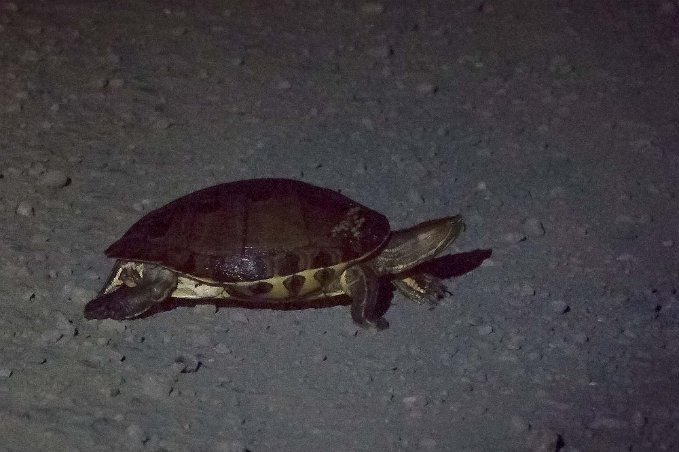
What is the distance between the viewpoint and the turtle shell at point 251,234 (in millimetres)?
3887

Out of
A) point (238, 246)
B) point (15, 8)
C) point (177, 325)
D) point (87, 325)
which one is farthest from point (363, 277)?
point (15, 8)

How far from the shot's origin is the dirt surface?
3514mm

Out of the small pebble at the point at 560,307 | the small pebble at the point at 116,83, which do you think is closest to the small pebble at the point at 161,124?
the small pebble at the point at 116,83

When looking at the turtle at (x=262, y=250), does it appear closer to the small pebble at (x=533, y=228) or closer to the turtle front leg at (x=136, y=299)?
the turtle front leg at (x=136, y=299)

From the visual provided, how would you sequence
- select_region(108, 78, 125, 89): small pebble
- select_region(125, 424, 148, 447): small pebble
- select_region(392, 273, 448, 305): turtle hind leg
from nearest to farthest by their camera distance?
1. select_region(125, 424, 148, 447): small pebble
2. select_region(392, 273, 448, 305): turtle hind leg
3. select_region(108, 78, 125, 89): small pebble

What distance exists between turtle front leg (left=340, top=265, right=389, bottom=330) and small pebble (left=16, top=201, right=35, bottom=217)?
6.93 feet

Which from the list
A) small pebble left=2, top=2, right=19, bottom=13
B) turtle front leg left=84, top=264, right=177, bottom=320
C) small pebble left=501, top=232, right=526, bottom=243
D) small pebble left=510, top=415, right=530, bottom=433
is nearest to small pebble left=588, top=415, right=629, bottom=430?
small pebble left=510, top=415, right=530, bottom=433

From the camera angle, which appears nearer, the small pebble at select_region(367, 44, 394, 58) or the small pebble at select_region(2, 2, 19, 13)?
the small pebble at select_region(367, 44, 394, 58)

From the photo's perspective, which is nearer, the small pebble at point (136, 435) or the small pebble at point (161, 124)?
the small pebble at point (136, 435)

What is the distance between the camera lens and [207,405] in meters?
3.54

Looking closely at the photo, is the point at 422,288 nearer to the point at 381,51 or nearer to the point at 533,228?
the point at 533,228

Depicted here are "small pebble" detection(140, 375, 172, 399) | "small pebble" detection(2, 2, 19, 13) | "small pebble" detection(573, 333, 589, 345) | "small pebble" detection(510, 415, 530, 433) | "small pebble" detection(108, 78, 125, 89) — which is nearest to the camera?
"small pebble" detection(510, 415, 530, 433)

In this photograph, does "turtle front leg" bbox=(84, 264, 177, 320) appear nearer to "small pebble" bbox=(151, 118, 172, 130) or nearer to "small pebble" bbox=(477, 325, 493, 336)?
"small pebble" bbox=(477, 325, 493, 336)

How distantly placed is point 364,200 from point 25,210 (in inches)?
85.4
